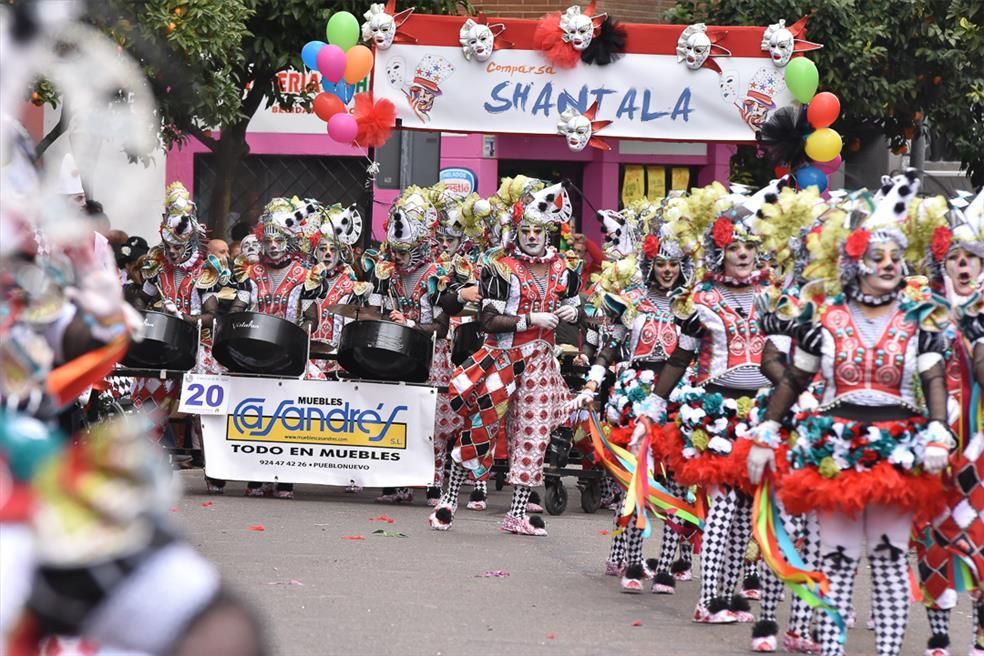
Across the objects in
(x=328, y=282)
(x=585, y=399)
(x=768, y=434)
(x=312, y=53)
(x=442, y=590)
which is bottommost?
(x=442, y=590)

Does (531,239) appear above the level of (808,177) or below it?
above

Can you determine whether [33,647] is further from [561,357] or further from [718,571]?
[561,357]

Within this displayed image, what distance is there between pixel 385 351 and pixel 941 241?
580 centimetres

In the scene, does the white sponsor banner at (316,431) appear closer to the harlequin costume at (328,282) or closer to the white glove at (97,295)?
the harlequin costume at (328,282)

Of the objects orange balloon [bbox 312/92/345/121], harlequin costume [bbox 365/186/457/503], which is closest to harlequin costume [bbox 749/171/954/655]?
harlequin costume [bbox 365/186/457/503]

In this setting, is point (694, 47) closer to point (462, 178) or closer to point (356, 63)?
point (356, 63)

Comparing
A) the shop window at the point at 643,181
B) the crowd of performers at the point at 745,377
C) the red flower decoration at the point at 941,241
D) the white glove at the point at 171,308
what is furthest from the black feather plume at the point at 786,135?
the shop window at the point at 643,181

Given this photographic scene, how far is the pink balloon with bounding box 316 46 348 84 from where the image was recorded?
13.8 meters

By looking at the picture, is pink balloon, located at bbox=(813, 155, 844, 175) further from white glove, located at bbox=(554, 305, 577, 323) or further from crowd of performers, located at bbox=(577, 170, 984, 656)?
crowd of performers, located at bbox=(577, 170, 984, 656)

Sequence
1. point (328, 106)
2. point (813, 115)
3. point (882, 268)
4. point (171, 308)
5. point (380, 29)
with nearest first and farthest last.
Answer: point (882, 268)
point (171, 308)
point (380, 29)
point (813, 115)
point (328, 106)

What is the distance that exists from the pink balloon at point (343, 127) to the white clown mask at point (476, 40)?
1048 mm

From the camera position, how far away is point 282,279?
13547 mm

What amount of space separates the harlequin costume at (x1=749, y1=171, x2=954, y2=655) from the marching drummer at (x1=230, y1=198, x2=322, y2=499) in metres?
6.87

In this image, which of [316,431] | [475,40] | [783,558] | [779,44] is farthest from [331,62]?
[783,558]
